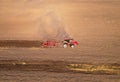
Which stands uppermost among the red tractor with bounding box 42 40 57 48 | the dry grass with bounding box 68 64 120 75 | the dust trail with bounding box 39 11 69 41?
the dust trail with bounding box 39 11 69 41

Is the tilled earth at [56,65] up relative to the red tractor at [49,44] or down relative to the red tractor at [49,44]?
down

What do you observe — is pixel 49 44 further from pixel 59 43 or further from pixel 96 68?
pixel 96 68

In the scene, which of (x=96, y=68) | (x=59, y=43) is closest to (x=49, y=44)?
(x=59, y=43)

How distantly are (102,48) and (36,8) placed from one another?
0.23m

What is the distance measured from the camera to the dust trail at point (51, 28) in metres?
0.72

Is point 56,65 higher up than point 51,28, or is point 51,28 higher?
point 51,28

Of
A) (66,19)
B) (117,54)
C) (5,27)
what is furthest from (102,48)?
(5,27)

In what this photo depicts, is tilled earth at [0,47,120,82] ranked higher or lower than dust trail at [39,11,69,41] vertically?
lower

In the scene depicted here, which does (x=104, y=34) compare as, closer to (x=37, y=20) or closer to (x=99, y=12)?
(x=99, y=12)

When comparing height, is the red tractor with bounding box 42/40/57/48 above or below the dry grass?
above

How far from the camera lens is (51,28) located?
0.73 m

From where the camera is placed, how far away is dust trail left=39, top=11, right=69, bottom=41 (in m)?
0.72

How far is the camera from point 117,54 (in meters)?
0.68

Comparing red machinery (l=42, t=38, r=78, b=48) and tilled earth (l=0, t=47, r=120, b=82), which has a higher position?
red machinery (l=42, t=38, r=78, b=48)
